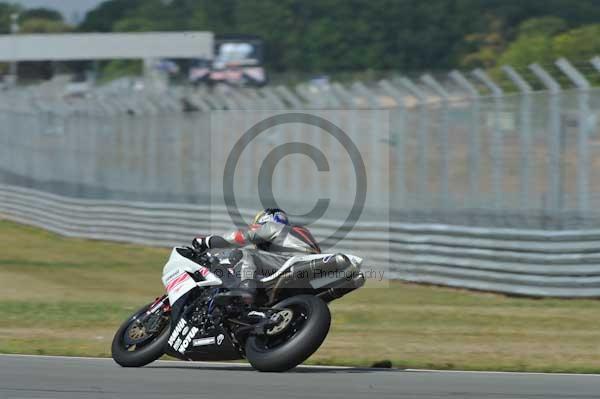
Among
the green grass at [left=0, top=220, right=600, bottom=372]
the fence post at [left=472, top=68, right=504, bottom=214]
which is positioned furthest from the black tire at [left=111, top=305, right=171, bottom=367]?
the fence post at [left=472, top=68, right=504, bottom=214]

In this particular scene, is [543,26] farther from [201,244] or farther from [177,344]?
[177,344]

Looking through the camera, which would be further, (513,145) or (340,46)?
(340,46)

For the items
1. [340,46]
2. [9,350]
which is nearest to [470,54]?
[340,46]

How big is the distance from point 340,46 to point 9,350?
63395 mm

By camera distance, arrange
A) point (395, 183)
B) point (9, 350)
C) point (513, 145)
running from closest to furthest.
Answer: point (9, 350)
point (513, 145)
point (395, 183)

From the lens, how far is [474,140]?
16266 mm

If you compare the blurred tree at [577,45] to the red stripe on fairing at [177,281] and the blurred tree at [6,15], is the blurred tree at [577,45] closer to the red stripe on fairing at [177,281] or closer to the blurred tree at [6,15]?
the red stripe on fairing at [177,281]

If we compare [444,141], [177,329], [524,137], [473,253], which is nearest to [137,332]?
[177,329]

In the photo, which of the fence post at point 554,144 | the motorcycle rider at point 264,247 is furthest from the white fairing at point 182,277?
the fence post at point 554,144

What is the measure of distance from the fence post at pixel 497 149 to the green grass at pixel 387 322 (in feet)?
4.71

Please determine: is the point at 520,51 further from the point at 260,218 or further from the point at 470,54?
the point at 260,218

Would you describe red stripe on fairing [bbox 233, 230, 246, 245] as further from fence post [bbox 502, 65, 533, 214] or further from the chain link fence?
fence post [bbox 502, 65, 533, 214]

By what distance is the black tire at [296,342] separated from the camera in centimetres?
819

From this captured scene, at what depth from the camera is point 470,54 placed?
71.2 meters
